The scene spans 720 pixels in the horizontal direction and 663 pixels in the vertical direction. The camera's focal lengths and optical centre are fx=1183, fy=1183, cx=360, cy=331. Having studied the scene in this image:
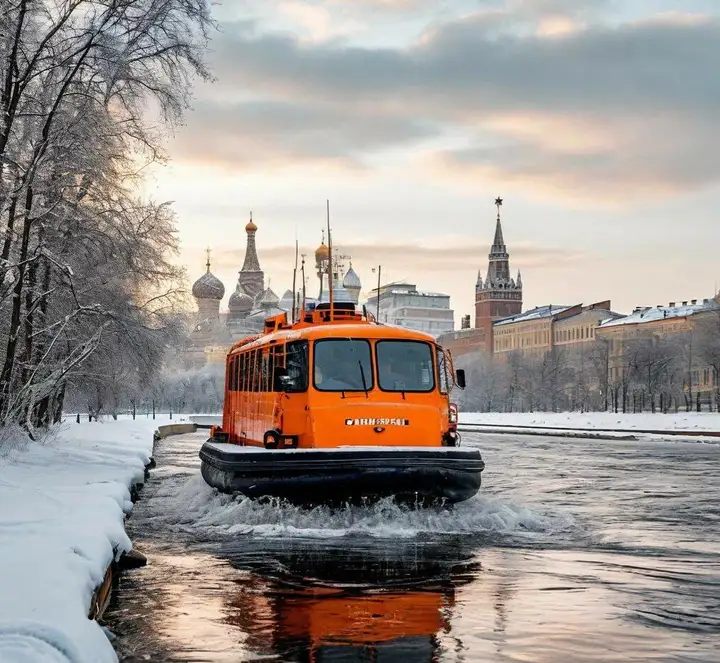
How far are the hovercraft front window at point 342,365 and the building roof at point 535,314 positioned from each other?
156m

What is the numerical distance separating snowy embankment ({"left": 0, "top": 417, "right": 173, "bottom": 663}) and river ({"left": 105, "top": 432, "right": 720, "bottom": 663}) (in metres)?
0.57

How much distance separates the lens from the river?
8344 mm

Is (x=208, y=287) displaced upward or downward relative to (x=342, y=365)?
upward

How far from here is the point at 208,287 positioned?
191m

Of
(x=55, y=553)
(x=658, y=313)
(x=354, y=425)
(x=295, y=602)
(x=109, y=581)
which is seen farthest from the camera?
(x=658, y=313)

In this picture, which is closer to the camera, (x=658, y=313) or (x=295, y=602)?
(x=295, y=602)

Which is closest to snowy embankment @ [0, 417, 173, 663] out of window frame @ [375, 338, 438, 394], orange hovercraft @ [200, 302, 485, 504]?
orange hovercraft @ [200, 302, 485, 504]

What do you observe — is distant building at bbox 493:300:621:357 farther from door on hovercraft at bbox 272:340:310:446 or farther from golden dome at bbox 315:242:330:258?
door on hovercraft at bbox 272:340:310:446

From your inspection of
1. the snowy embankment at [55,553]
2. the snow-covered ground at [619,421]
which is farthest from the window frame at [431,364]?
the snow-covered ground at [619,421]

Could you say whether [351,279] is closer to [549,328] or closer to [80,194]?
[549,328]

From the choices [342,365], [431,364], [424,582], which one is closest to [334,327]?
[342,365]

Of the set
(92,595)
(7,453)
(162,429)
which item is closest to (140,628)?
(92,595)

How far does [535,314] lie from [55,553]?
563 feet

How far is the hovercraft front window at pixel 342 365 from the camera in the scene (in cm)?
1647
